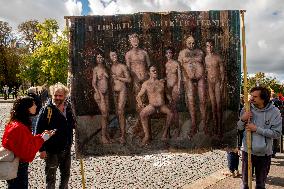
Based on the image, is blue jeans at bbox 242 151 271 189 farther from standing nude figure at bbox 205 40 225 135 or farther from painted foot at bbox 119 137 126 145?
painted foot at bbox 119 137 126 145

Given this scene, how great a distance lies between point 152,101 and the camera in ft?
17.5

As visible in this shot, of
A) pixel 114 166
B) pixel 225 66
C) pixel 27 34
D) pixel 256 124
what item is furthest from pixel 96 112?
pixel 27 34

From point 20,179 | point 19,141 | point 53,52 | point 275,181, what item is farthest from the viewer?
point 53,52

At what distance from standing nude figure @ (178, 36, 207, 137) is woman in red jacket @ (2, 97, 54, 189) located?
6.24 ft

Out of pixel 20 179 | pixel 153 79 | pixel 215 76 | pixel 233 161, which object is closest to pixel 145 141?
pixel 153 79

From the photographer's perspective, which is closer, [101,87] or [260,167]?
[101,87]

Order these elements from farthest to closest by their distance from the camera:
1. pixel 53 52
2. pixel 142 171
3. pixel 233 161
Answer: pixel 53 52
pixel 142 171
pixel 233 161

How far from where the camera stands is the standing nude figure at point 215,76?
17.3 feet

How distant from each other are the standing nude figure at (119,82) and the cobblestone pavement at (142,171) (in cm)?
261

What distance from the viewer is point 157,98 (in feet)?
17.4

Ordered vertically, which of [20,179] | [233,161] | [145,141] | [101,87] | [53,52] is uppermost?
[53,52]

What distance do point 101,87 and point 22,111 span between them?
41.3 inches

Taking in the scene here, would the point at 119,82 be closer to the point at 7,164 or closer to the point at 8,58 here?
the point at 7,164

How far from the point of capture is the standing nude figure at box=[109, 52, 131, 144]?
5.25 m
